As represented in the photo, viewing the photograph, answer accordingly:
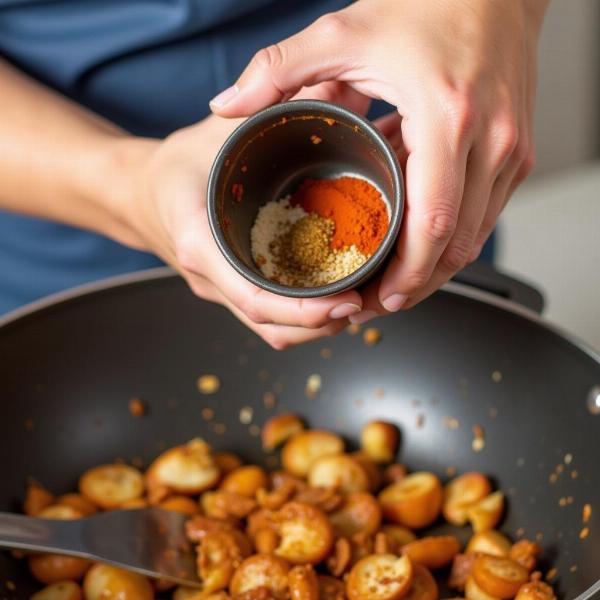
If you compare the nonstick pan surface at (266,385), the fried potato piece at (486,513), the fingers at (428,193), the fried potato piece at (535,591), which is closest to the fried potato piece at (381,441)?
the nonstick pan surface at (266,385)

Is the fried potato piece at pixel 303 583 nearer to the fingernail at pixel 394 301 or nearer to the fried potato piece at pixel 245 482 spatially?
the fried potato piece at pixel 245 482

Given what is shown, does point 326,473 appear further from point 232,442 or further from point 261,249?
point 261,249

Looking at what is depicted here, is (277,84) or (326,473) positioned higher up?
(277,84)

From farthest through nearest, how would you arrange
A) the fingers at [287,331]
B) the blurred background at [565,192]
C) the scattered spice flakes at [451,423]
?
1. the blurred background at [565,192]
2. the scattered spice flakes at [451,423]
3. the fingers at [287,331]

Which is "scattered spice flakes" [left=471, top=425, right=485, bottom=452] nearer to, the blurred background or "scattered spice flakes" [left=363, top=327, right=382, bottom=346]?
"scattered spice flakes" [left=363, top=327, right=382, bottom=346]

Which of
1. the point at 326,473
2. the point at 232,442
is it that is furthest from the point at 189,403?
the point at 326,473

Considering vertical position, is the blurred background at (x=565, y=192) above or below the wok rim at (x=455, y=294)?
below

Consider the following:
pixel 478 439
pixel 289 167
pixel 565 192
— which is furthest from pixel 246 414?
pixel 565 192
